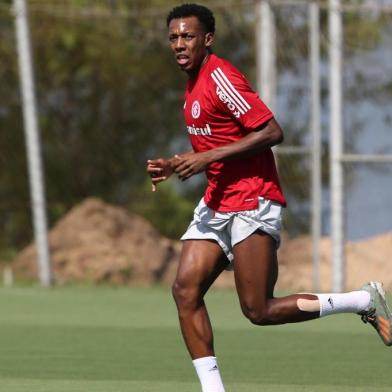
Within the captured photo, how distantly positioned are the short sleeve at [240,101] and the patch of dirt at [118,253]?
13799 millimetres

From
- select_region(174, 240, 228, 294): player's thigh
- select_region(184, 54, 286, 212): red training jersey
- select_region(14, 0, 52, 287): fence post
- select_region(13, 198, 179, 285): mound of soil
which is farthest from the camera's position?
select_region(13, 198, 179, 285): mound of soil

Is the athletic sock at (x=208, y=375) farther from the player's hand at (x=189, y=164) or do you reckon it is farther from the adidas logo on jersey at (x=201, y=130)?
Result: the adidas logo on jersey at (x=201, y=130)

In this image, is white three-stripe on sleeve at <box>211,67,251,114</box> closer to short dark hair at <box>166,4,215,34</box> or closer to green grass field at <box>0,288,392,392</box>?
short dark hair at <box>166,4,215,34</box>

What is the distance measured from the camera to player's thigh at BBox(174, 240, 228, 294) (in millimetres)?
9750

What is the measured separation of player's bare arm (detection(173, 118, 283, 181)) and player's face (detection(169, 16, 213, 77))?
0.59m

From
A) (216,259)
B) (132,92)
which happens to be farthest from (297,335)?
(132,92)

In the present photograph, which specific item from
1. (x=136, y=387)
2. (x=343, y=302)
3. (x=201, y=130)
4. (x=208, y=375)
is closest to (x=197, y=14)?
(x=201, y=130)

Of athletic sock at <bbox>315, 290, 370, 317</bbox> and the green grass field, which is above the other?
athletic sock at <bbox>315, 290, 370, 317</bbox>

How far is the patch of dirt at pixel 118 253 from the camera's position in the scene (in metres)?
23.7

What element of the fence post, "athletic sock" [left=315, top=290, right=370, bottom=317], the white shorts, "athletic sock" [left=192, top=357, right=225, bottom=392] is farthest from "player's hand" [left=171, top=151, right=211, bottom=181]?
the fence post

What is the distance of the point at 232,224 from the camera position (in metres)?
9.82

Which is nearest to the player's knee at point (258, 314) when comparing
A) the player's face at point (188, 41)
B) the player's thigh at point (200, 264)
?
the player's thigh at point (200, 264)

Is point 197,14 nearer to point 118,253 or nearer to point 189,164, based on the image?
point 189,164

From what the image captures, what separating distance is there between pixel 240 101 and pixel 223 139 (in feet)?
1.09
